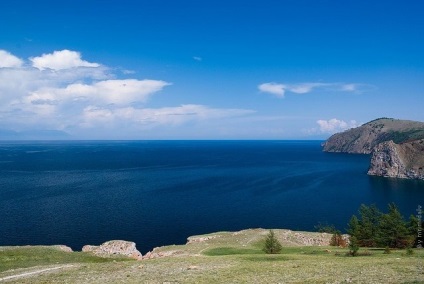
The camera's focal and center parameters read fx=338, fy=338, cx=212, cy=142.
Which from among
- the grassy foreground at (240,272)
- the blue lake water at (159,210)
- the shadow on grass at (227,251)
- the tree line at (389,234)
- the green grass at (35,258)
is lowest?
the blue lake water at (159,210)

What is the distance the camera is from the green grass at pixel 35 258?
48769 millimetres

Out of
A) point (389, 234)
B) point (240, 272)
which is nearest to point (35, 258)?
point (240, 272)

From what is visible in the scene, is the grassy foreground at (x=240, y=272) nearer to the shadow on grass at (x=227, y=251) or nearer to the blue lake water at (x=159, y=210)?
the shadow on grass at (x=227, y=251)

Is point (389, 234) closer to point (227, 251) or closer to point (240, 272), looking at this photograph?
point (227, 251)

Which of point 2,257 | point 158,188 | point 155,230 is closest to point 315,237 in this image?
point 155,230

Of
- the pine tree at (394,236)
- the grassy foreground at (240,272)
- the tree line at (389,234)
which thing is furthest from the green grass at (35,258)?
the pine tree at (394,236)

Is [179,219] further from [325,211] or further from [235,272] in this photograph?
[235,272]

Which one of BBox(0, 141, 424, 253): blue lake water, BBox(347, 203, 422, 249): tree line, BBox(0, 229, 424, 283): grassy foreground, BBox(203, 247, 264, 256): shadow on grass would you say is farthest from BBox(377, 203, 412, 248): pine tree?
BBox(0, 141, 424, 253): blue lake water

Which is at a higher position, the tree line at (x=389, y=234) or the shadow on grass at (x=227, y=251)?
the tree line at (x=389, y=234)

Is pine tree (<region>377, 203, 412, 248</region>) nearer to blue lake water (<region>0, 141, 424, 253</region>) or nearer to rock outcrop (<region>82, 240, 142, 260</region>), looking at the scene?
rock outcrop (<region>82, 240, 142, 260</region>)

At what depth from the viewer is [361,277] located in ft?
92.7

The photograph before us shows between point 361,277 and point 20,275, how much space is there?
34.6 metres

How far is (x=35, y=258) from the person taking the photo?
53312 millimetres

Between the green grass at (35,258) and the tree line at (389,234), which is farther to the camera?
the tree line at (389,234)
